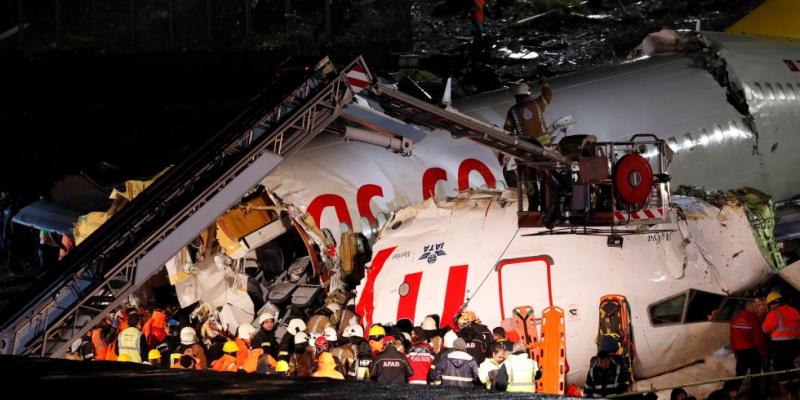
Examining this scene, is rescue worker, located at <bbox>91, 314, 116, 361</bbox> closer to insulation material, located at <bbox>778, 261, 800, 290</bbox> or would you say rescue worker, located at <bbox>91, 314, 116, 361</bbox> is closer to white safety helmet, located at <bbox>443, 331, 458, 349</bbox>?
white safety helmet, located at <bbox>443, 331, 458, 349</bbox>

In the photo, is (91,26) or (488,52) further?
(488,52)

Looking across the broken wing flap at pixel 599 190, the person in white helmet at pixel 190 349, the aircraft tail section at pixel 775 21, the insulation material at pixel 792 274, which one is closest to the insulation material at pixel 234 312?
the person in white helmet at pixel 190 349

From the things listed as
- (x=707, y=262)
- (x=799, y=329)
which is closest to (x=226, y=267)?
(x=707, y=262)

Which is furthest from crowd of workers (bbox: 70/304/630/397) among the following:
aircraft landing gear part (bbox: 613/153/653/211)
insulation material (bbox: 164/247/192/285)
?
aircraft landing gear part (bbox: 613/153/653/211)

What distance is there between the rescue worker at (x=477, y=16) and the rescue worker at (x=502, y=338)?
2607cm

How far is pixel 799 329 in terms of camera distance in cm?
1498

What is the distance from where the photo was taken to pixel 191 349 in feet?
57.0

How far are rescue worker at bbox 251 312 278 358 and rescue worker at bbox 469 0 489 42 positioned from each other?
24482 mm

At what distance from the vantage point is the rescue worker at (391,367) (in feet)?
48.5

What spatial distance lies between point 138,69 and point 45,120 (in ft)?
11.3

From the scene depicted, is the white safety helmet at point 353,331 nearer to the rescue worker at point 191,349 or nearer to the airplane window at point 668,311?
the rescue worker at point 191,349

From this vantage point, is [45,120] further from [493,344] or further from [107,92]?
[493,344]

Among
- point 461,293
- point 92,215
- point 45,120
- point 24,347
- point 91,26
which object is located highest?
point 91,26

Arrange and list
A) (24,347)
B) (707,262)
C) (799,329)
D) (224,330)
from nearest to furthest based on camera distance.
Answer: (24,347), (799,329), (707,262), (224,330)
